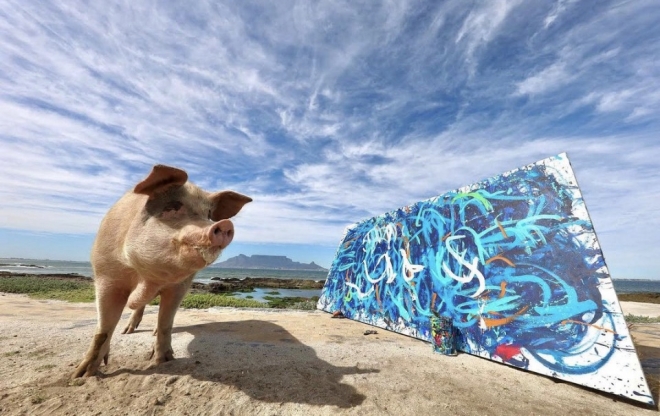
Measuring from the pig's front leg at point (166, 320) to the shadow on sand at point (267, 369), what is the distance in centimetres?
24

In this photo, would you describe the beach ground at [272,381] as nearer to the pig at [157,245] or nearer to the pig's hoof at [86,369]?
the pig's hoof at [86,369]

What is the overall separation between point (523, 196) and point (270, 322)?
7.79 metres

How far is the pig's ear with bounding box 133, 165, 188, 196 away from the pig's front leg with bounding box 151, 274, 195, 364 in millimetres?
1732

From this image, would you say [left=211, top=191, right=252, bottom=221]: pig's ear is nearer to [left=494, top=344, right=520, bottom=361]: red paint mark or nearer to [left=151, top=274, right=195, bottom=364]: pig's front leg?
[left=151, top=274, right=195, bottom=364]: pig's front leg

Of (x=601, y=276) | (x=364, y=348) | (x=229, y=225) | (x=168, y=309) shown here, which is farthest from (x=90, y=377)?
(x=601, y=276)

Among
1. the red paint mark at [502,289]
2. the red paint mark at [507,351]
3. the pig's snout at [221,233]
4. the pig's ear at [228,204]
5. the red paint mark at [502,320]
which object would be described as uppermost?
the pig's ear at [228,204]

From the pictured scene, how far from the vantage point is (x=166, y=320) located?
537 centimetres

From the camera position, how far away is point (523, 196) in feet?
21.7

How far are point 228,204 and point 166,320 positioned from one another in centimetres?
222

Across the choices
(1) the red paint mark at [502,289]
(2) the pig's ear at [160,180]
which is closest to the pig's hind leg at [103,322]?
(2) the pig's ear at [160,180]

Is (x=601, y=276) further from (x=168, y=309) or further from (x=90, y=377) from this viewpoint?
(x=90, y=377)

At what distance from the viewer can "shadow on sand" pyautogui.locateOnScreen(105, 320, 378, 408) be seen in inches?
165

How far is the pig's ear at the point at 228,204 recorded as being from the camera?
5.16 m

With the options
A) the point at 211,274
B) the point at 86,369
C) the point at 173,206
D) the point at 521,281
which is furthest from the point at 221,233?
the point at 211,274
